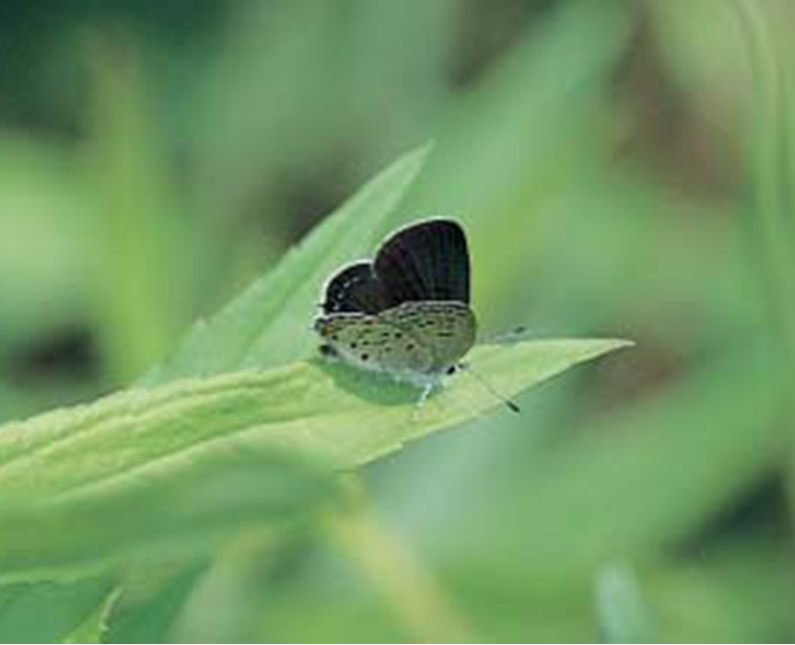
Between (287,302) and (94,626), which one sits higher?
(287,302)

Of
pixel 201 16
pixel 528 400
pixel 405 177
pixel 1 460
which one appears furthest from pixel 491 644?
Answer: pixel 201 16

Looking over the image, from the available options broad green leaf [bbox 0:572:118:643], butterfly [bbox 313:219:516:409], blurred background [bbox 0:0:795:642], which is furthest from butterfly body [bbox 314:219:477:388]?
blurred background [bbox 0:0:795:642]

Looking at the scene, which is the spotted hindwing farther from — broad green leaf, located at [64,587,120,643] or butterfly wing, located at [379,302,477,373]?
broad green leaf, located at [64,587,120,643]

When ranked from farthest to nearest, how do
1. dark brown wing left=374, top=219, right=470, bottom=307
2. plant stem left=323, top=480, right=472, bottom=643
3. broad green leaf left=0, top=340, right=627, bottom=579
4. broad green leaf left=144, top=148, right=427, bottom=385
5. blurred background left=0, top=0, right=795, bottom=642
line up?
1. blurred background left=0, top=0, right=795, bottom=642
2. plant stem left=323, top=480, right=472, bottom=643
3. dark brown wing left=374, top=219, right=470, bottom=307
4. broad green leaf left=144, top=148, right=427, bottom=385
5. broad green leaf left=0, top=340, right=627, bottom=579

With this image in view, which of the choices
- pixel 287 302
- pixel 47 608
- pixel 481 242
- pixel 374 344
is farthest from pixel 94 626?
pixel 481 242

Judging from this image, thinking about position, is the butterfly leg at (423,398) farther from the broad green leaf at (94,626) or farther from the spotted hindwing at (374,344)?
the broad green leaf at (94,626)

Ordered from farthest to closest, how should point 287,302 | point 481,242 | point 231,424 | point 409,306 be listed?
point 481,242 → point 409,306 → point 287,302 → point 231,424

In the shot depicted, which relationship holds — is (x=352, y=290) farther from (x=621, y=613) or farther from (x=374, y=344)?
(x=621, y=613)

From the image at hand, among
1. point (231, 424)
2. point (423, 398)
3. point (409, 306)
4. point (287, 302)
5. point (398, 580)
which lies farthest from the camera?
point (398, 580)
